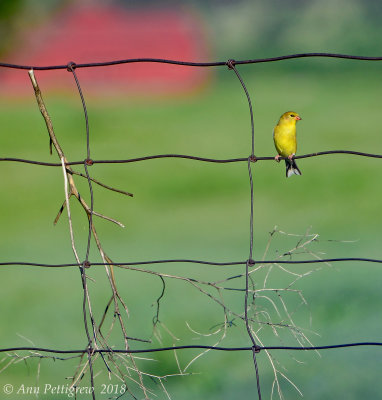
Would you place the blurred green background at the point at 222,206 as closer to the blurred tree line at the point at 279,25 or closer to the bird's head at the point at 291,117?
the blurred tree line at the point at 279,25

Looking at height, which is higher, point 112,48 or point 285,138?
point 112,48

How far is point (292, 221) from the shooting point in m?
9.69

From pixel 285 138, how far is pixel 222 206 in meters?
7.58

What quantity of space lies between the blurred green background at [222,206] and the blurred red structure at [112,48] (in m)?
0.68

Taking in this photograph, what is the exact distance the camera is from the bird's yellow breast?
3.04m

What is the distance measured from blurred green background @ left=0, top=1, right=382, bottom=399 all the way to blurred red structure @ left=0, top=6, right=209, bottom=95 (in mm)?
685

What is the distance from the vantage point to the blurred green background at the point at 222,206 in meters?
5.15

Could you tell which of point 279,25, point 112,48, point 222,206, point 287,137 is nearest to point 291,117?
point 287,137

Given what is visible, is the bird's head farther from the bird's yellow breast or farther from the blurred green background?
the blurred green background

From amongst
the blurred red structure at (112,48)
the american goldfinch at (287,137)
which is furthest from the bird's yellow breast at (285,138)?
the blurred red structure at (112,48)

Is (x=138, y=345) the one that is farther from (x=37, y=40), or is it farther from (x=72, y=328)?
(x=37, y=40)

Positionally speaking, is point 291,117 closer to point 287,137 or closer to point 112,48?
point 287,137

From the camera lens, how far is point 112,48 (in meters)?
19.9

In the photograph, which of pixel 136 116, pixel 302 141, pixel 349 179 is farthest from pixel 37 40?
pixel 349 179
